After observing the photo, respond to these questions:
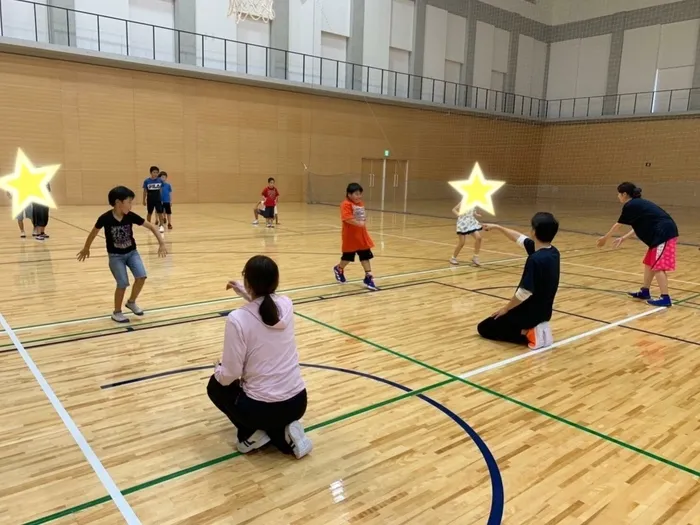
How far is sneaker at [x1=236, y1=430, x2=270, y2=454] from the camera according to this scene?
295 centimetres

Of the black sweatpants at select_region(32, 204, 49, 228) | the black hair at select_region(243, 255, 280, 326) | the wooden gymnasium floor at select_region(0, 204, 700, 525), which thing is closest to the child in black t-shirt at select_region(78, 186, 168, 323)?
the wooden gymnasium floor at select_region(0, 204, 700, 525)

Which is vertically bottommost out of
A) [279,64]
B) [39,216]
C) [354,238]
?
[39,216]

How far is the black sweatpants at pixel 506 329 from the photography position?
16.1 feet

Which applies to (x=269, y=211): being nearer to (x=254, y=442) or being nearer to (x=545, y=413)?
(x=545, y=413)

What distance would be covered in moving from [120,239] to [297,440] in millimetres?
3124

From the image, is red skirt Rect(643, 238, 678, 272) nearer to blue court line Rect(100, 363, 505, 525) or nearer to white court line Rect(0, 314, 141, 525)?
blue court line Rect(100, 363, 505, 525)

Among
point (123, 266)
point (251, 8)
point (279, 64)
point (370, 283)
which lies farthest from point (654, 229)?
point (279, 64)

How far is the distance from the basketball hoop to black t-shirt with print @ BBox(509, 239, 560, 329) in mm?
15940

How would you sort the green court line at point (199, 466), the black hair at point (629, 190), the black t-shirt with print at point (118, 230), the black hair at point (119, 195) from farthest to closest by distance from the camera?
the black hair at point (629, 190) → the black t-shirt with print at point (118, 230) → the black hair at point (119, 195) → the green court line at point (199, 466)

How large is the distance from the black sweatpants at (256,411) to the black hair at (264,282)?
0.45 m

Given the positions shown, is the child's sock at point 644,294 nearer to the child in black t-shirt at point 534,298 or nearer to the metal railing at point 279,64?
the child in black t-shirt at point 534,298

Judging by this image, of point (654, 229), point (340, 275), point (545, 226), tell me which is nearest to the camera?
point (545, 226)

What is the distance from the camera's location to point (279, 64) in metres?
20.9

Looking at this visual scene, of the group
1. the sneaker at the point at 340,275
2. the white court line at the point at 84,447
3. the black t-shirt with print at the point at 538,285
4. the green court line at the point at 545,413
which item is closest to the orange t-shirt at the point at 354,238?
the sneaker at the point at 340,275
